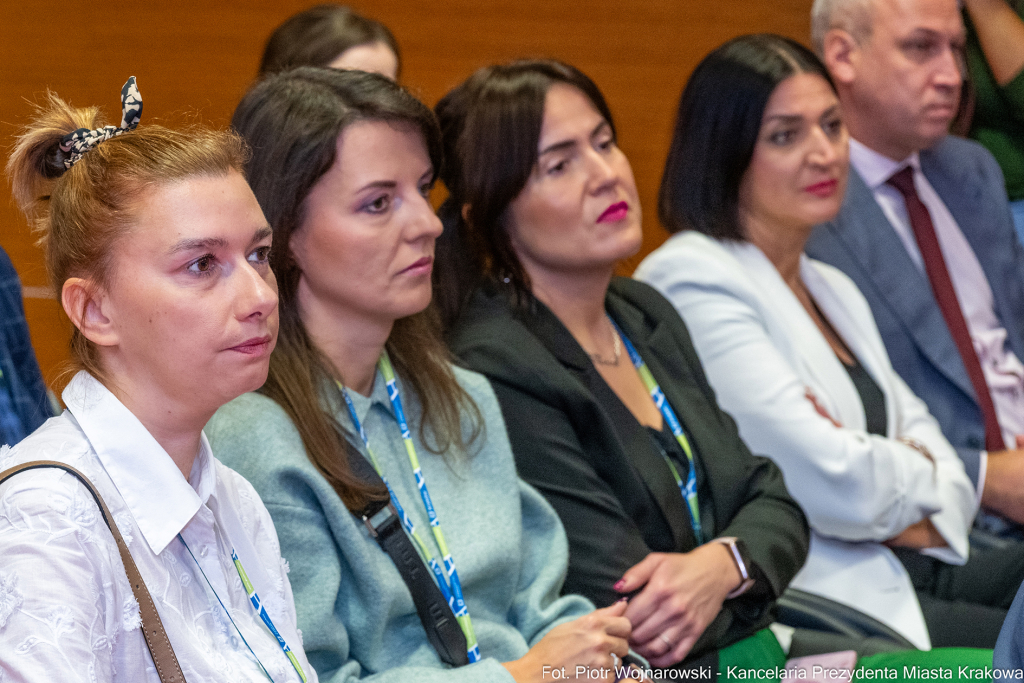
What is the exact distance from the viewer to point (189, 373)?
1.18 meters

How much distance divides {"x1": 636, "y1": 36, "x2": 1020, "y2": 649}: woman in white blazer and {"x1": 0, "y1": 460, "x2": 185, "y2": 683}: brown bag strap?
143 cm

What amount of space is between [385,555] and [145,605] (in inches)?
20.0

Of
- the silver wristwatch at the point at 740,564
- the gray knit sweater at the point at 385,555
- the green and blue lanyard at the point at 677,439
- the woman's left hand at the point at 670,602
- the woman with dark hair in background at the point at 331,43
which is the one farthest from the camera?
the woman with dark hair in background at the point at 331,43

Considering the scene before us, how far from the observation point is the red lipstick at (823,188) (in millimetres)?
2512

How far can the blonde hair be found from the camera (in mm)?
1173

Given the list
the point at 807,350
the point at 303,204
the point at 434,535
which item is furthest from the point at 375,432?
the point at 807,350

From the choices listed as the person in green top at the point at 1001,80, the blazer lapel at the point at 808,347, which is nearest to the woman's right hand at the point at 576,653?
the blazer lapel at the point at 808,347

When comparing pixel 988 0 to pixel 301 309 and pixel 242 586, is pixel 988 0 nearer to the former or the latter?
pixel 301 309

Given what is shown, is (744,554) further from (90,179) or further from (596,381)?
(90,179)

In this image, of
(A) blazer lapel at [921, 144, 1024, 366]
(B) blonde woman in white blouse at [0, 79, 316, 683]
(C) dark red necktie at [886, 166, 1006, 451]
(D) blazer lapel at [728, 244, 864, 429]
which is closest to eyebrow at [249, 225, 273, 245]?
(B) blonde woman in white blouse at [0, 79, 316, 683]

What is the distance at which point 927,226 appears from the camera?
2.85 meters

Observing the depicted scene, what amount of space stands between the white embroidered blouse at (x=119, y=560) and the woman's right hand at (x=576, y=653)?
34 centimetres

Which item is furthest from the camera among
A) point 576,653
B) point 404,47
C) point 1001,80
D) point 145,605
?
point 404,47

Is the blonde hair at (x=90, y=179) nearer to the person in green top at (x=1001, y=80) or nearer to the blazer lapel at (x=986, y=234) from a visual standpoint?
the blazer lapel at (x=986, y=234)
